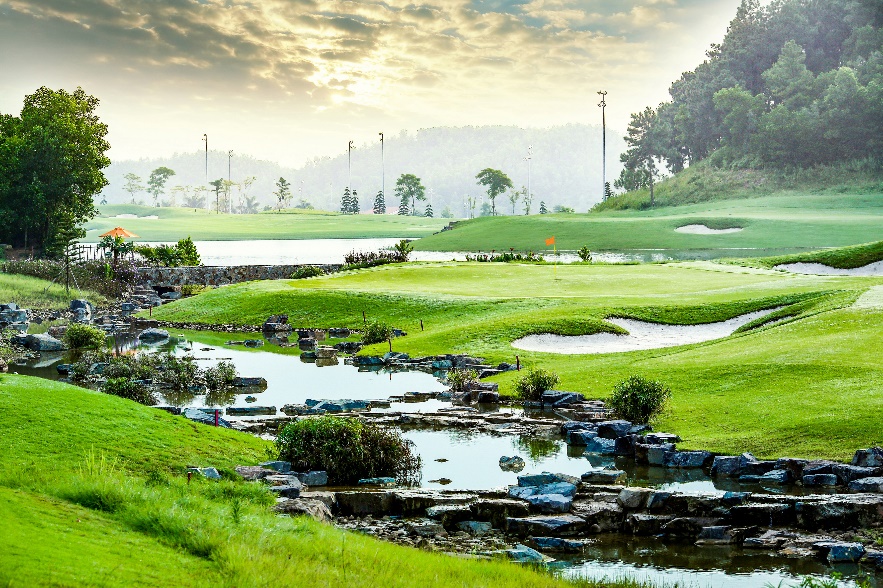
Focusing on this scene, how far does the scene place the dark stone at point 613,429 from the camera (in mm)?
24953

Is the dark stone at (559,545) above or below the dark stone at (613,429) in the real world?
below

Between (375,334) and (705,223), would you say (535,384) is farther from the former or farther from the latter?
(705,223)

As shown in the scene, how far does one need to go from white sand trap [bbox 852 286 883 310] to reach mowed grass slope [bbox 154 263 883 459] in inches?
19.5

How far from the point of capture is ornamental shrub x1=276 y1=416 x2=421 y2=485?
20828 millimetres

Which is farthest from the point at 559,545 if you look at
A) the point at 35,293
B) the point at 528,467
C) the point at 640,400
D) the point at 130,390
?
the point at 35,293

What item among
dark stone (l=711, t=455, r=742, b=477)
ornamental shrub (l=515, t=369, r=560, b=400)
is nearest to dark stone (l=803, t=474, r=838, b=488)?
dark stone (l=711, t=455, r=742, b=477)

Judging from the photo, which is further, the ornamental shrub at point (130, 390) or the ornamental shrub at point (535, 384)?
the ornamental shrub at point (130, 390)

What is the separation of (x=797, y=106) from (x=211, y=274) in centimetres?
12781

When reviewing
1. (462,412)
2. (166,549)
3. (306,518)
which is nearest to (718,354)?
(462,412)

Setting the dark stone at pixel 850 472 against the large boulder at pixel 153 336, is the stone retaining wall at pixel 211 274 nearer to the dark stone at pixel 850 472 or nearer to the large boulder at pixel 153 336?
the large boulder at pixel 153 336

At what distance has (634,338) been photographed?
41.2 metres

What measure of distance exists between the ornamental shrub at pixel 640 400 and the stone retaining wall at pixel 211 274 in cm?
6278

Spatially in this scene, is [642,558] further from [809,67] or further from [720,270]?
[809,67]

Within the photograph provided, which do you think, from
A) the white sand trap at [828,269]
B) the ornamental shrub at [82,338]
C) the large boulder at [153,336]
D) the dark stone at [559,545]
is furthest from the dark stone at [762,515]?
the white sand trap at [828,269]
